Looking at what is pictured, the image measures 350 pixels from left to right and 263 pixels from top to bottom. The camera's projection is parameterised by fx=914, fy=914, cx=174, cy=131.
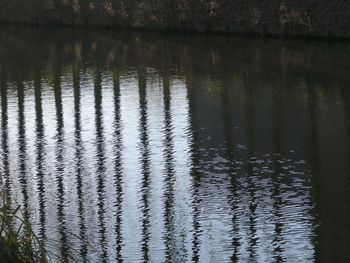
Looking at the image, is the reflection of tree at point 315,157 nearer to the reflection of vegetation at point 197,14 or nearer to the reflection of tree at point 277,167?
the reflection of tree at point 277,167

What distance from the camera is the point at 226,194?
9.12m

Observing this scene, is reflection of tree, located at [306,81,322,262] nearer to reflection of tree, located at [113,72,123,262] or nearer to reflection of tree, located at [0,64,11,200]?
reflection of tree, located at [113,72,123,262]

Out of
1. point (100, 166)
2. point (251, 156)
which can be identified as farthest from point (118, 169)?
point (251, 156)

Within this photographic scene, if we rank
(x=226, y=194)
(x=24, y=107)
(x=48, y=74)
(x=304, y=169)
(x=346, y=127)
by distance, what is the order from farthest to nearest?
(x=48, y=74), (x=24, y=107), (x=346, y=127), (x=304, y=169), (x=226, y=194)

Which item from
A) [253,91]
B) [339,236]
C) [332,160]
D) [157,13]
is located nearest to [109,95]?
[253,91]

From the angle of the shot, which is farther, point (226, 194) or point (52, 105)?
point (52, 105)

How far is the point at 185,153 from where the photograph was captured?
1091 centimetres

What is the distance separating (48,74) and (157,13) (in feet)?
24.0

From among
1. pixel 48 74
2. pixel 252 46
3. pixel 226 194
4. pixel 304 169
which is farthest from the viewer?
pixel 252 46

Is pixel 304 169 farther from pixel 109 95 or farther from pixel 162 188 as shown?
pixel 109 95

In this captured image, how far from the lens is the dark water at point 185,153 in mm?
7828

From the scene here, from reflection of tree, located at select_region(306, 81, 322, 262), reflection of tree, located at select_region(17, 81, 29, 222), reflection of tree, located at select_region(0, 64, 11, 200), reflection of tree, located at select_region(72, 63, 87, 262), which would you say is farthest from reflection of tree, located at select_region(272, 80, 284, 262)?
reflection of tree, located at select_region(0, 64, 11, 200)

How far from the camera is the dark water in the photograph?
7.83 metres

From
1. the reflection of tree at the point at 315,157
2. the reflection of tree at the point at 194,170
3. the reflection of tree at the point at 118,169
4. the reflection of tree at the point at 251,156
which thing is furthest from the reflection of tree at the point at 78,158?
the reflection of tree at the point at 315,157
